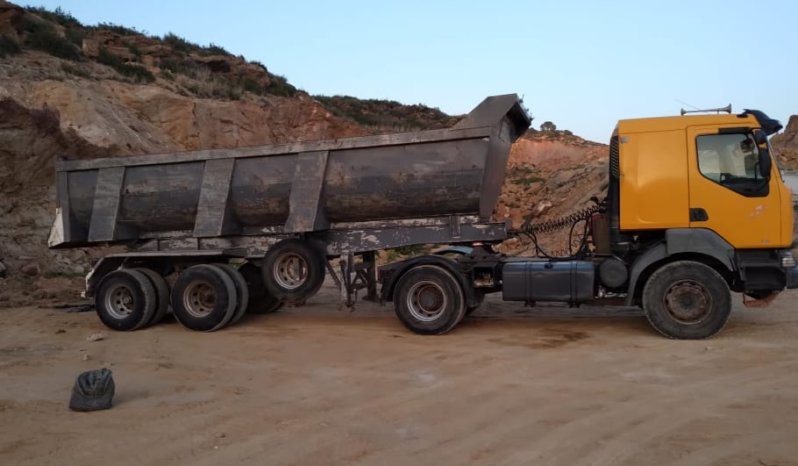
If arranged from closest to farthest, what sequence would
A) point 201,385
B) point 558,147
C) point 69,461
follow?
point 69,461
point 201,385
point 558,147

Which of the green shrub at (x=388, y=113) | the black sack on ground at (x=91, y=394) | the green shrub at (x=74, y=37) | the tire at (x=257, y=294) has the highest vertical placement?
the green shrub at (x=388, y=113)

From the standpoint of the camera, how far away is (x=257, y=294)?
36.1 feet

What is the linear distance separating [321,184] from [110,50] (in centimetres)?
2308

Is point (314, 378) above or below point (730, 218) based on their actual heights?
below

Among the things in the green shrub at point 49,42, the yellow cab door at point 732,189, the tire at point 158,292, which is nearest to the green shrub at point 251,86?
the green shrub at point 49,42

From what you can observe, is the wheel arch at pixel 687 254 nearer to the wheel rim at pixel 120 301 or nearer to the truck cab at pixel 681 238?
the truck cab at pixel 681 238

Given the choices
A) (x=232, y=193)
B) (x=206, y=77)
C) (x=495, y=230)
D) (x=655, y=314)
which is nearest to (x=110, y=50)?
(x=206, y=77)

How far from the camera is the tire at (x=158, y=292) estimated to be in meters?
10.2

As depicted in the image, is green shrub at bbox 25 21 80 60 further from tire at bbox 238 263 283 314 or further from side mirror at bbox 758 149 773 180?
side mirror at bbox 758 149 773 180

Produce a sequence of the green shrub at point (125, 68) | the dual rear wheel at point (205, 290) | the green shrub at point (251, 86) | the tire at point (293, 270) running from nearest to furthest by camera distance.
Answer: the tire at point (293, 270)
the dual rear wheel at point (205, 290)
the green shrub at point (125, 68)
the green shrub at point (251, 86)

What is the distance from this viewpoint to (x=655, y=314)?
820 centimetres

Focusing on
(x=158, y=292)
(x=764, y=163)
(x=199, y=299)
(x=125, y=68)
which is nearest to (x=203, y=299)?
(x=199, y=299)

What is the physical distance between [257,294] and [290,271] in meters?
1.60

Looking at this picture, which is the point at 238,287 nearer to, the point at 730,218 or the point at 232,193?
the point at 232,193
